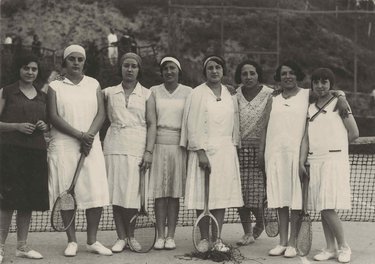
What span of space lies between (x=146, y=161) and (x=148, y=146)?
0.56ft

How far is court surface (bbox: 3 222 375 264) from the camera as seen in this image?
735 cm

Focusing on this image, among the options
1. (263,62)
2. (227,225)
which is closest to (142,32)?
(263,62)

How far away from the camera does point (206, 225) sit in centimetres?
761

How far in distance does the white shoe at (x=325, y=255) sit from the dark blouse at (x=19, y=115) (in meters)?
3.14

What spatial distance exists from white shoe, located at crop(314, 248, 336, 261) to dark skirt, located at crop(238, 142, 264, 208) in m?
1.07

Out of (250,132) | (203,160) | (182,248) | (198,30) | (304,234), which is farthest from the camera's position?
(198,30)

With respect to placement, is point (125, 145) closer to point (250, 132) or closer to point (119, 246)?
point (119, 246)

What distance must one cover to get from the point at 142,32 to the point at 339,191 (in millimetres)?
33151

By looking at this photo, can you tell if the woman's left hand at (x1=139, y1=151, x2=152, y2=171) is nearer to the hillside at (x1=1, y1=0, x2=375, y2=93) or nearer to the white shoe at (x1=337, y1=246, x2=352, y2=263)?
the white shoe at (x1=337, y1=246, x2=352, y2=263)

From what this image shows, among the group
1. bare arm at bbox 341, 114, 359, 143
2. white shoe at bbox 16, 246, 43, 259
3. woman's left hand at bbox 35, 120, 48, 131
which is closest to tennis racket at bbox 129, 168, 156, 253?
white shoe at bbox 16, 246, 43, 259

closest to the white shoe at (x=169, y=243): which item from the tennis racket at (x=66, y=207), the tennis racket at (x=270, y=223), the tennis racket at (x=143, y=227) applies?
the tennis racket at (x=143, y=227)

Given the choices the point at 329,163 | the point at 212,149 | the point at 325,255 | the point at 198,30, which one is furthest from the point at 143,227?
the point at 198,30

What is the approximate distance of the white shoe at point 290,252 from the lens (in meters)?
7.51

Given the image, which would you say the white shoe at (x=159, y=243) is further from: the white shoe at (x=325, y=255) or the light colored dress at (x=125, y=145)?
the white shoe at (x=325, y=255)
